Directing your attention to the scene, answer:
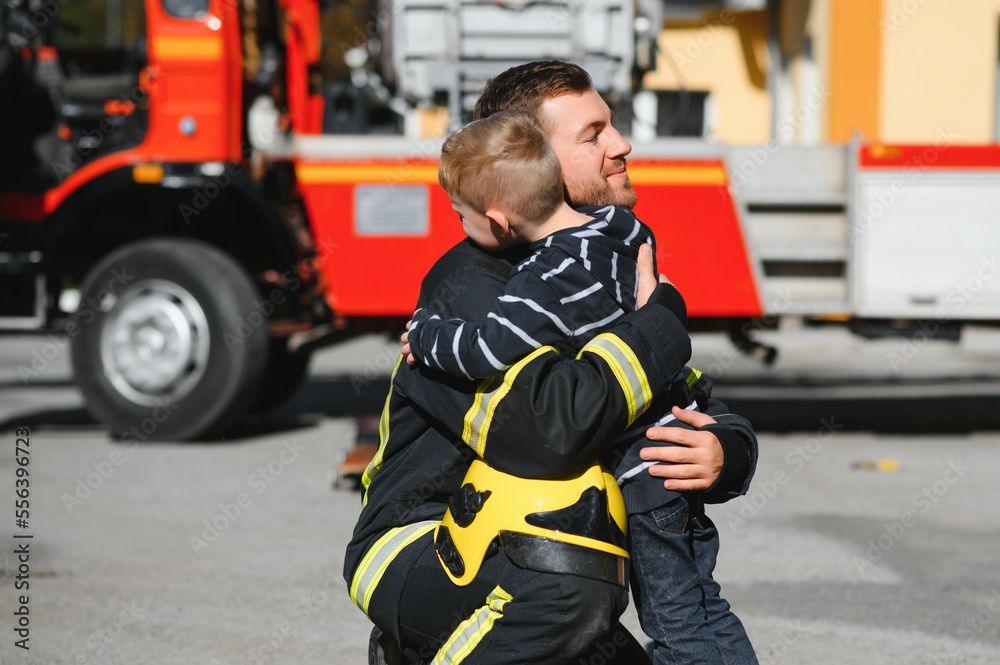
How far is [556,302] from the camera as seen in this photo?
7.41 ft

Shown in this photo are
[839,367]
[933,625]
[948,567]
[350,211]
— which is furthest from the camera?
[839,367]

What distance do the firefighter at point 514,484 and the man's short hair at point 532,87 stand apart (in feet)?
0.33

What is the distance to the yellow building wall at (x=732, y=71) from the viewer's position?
671 inches

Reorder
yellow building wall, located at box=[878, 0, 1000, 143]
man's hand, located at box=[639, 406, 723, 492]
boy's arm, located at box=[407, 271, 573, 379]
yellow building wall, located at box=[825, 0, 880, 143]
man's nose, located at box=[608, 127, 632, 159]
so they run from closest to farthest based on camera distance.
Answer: boy's arm, located at box=[407, 271, 573, 379]
man's hand, located at box=[639, 406, 723, 492]
man's nose, located at box=[608, 127, 632, 159]
yellow building wall, located at box=[878, 0, 1000, 143]
yellow building wall, located at box=[825, 0, 880, 143]

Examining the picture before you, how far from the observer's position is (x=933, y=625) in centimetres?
390

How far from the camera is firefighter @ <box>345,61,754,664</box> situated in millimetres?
2215

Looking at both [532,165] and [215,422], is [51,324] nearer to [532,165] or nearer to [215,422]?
[215,422]

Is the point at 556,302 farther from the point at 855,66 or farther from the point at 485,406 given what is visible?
the point at 855,66

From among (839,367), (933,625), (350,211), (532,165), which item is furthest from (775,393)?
(532,165)

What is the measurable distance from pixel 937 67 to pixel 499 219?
44.6 ft

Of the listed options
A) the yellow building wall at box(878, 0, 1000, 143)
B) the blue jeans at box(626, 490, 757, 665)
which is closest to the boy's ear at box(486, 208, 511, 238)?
the blue jeans at box(626, 490, 757, 665)

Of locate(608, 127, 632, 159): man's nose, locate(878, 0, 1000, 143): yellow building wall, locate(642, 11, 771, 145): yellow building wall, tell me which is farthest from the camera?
locate(642, 11, 771, 145): yellow building wall

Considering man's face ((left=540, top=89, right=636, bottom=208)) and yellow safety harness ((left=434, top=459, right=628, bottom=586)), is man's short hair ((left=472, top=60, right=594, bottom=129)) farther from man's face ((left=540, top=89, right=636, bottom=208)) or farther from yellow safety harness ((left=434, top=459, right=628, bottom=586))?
yellow safety harness ((left=434, top=459, right=628, bottom=586))

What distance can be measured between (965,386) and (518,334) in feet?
31.4
